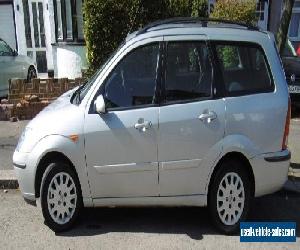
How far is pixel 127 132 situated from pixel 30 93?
509 centimetres

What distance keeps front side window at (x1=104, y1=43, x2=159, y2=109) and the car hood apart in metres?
Result: 0.34

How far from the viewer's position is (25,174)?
432cm

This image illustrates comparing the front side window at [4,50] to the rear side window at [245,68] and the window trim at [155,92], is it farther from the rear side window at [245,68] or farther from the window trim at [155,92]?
the rear side window at [245,68]

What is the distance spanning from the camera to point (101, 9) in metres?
7.93

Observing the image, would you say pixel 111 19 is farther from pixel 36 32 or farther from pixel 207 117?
pixel 36 32

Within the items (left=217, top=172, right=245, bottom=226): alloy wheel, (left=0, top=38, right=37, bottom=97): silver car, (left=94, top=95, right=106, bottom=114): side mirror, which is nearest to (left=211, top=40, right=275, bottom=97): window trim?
(left=217, top=172, right=245, bottom=226): alloy wheel

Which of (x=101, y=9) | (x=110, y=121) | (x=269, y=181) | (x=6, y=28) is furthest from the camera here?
(x=6, y=28)

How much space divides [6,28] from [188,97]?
1215 centimetres

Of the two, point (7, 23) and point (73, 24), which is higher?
point (7, 23)

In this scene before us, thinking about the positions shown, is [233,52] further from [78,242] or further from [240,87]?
[78,242]

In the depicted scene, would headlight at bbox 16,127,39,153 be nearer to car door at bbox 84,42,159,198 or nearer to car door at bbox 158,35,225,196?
car door at bbox 84,42,159,198

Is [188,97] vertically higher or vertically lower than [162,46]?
lower

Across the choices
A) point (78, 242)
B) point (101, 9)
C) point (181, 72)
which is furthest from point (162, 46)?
point (101, 9)

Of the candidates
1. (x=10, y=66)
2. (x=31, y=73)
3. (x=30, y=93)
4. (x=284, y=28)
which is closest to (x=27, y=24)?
(x=31, y=73)
